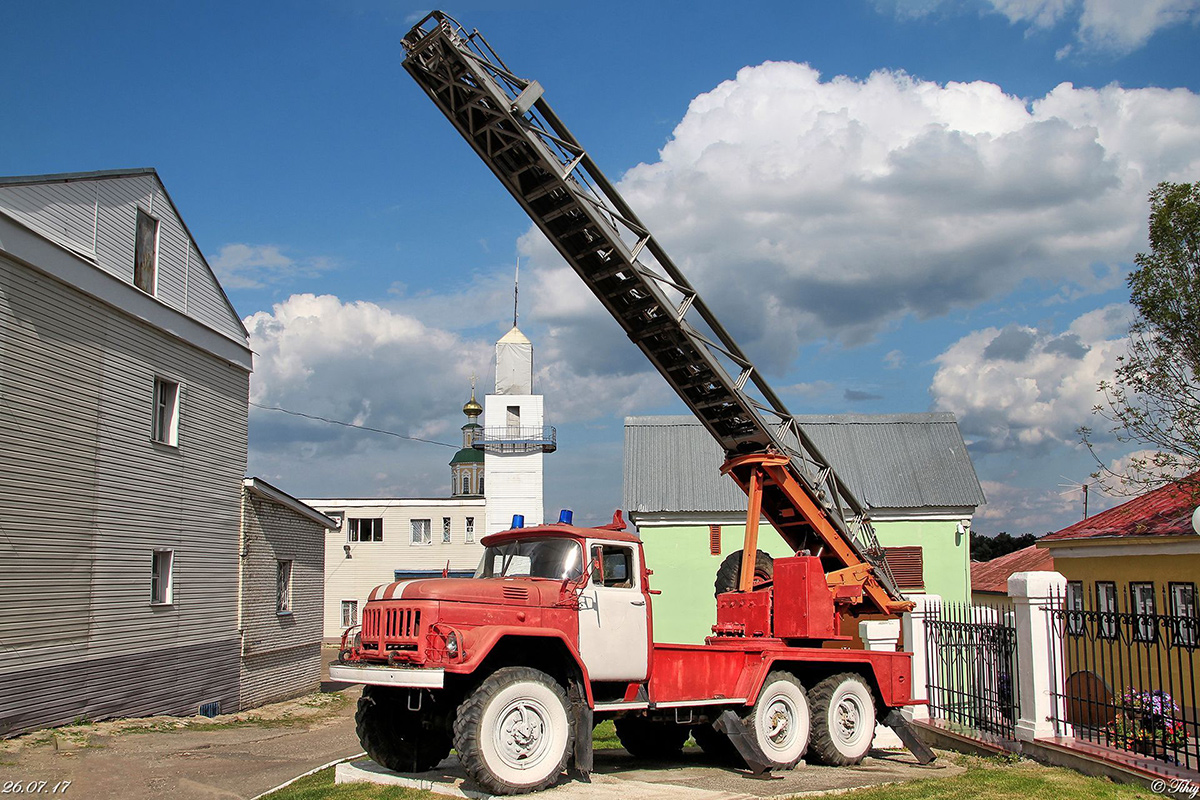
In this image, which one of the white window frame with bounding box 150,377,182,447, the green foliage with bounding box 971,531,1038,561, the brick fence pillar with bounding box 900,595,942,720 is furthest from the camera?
the green foliage with bounding box 971,531,1038,561

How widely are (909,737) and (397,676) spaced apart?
673cm

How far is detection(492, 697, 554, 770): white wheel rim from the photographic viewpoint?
8.85 metres

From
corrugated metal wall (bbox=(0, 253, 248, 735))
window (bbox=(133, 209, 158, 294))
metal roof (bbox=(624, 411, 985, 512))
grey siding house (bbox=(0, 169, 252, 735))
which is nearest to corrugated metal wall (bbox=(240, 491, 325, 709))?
grey siding house (bbox=(0, 169, 252, 735))

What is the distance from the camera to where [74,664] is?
1639 centimetres

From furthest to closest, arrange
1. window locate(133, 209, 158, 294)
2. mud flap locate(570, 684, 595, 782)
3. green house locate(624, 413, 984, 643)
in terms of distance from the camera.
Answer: green house locate(624, 413, 984, 643)
window locate(133, 209, 158, 294)
mud flap locate(570, 684, 595, 782)

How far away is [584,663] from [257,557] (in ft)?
50.9

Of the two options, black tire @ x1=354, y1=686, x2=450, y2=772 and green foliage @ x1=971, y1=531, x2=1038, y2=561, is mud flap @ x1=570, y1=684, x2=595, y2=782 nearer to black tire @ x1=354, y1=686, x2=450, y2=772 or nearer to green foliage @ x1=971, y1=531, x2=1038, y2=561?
black tire @ x1=354, y1=686, x2=450, y2=772

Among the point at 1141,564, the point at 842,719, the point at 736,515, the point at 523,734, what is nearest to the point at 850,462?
the point at 736,515

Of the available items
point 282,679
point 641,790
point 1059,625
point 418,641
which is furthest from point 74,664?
point 1059,625

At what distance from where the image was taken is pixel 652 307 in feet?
40.0

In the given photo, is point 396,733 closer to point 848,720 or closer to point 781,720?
point 781,720

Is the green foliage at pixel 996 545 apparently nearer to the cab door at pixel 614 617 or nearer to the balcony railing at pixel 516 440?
the balcony railing at pixel 516 440

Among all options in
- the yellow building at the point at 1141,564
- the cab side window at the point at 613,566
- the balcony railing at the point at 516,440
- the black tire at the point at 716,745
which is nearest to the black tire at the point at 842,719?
the black tire at the point at 716,745

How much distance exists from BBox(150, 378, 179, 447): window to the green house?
41.9ft
